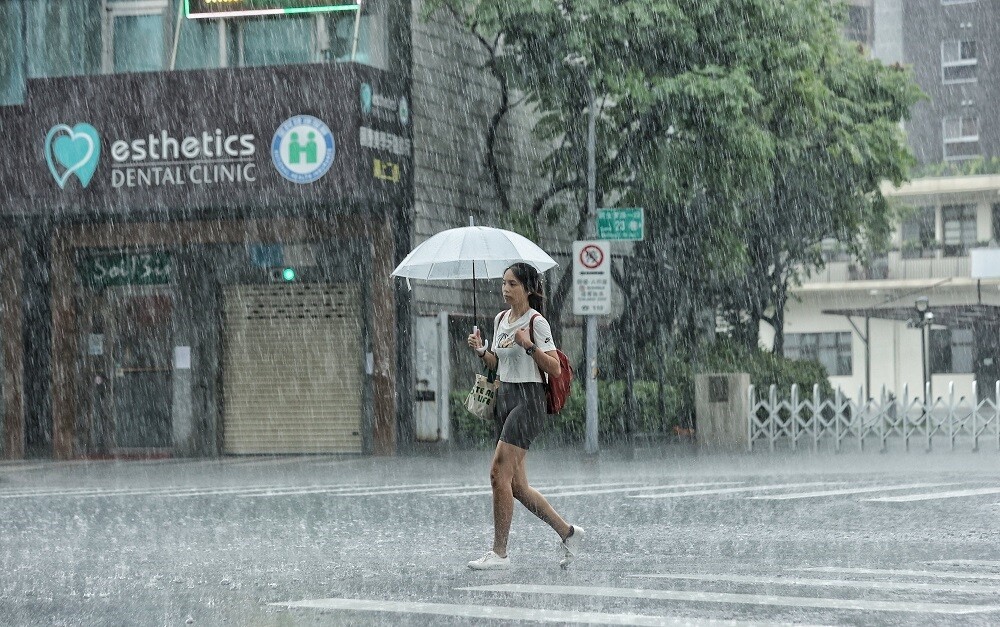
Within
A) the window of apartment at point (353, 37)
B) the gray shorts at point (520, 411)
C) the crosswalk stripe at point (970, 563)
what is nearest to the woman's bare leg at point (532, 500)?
the gray shorts at point (520, 411)

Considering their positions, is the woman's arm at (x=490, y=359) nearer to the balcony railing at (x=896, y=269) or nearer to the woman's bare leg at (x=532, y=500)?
the woman's bare leg at (x=532, y=500)

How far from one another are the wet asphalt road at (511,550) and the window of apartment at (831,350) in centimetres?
3960

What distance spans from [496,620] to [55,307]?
62.6ft

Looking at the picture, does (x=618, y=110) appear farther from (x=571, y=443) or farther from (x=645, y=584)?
(x=645, y=584)

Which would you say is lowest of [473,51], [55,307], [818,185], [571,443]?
[571,443]

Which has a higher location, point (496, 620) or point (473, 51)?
point (473, 51)

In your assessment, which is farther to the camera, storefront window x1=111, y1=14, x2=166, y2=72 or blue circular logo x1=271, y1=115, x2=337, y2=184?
storefront window x1=111, y1=14, x2=166, y2=72

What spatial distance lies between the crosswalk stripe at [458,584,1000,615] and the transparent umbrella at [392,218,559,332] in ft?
12.1

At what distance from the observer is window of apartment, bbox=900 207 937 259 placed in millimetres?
56000

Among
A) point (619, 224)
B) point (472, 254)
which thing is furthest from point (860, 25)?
point (472, 254)

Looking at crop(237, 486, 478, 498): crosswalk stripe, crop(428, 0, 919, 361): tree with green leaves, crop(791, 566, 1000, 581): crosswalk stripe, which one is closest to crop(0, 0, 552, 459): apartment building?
crop(428, 0, 919, 361): tree with green leaves

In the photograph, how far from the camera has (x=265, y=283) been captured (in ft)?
81.0

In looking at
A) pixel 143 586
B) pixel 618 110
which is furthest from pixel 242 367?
pixel 143 586

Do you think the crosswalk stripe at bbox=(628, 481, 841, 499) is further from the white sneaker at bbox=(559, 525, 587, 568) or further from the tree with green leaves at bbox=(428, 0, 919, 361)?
the tree with green leaves at bbox=(428, 0, 919, 361)
